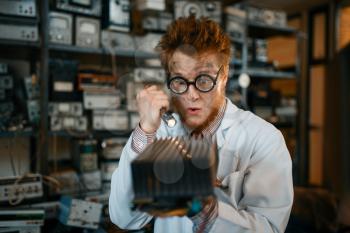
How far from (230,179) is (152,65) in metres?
1.74

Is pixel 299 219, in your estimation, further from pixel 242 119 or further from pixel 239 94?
pixel 242 119

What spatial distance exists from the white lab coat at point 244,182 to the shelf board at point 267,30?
2.31 metres

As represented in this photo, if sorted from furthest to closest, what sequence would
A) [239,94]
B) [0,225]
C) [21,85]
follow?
[239,94], [21,85], [0,225]

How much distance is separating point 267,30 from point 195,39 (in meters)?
2.61

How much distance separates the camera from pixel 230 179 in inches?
38.3

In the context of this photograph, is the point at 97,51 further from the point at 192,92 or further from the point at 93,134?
the point at 192,92

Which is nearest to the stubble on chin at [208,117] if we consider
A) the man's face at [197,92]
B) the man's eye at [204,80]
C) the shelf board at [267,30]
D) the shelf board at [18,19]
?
the man's face at [197,92]

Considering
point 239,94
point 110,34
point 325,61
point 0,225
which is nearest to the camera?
point 0,225

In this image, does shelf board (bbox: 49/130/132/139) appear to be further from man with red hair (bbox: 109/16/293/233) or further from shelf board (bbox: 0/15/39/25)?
man with red hair (bbox: 109/16/293/233)

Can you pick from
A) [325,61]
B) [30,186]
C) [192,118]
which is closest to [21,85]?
[30,186]

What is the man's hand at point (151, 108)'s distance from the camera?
0.92 m

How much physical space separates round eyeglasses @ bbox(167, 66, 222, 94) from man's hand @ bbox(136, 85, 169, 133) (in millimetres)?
84

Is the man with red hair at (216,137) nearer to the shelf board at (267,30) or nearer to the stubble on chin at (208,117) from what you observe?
the stubble on chin at (208,117)

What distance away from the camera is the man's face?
1006mm
